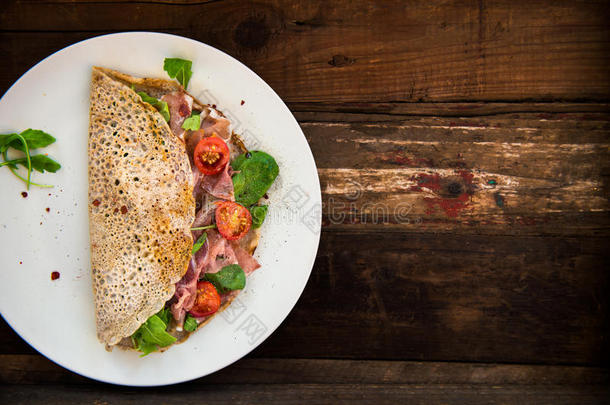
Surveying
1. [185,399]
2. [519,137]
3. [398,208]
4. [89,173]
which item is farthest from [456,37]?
[185,399]

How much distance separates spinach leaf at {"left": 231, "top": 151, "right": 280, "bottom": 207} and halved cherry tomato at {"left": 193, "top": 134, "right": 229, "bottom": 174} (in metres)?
0.11

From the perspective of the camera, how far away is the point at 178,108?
2123 mm

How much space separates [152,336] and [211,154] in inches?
39.5

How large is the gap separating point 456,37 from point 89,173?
2.24m

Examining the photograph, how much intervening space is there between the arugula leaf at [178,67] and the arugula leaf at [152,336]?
1275mm

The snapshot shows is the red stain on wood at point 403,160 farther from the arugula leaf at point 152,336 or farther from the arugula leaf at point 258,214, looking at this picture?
the arugula leaf at point 152,336

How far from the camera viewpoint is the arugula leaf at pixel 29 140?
6.68ft

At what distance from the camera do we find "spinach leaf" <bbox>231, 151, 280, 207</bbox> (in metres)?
2.12

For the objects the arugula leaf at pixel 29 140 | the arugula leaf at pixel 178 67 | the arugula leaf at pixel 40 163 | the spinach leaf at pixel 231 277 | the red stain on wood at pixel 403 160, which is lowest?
the spinach leaf at pixel 231 277

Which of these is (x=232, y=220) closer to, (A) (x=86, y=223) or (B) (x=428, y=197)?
(A) (x=86, y=223)

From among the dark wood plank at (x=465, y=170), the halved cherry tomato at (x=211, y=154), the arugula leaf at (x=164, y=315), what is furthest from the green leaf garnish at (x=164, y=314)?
the dark wood plank at (x=465, y=170)

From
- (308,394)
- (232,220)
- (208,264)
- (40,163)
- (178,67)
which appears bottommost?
(308,394)

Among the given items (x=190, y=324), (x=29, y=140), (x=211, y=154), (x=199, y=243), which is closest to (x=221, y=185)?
(x=211, y=154)

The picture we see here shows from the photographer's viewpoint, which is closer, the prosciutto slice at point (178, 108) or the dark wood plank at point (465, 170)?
the prosciutto slice at point (178, 108)
